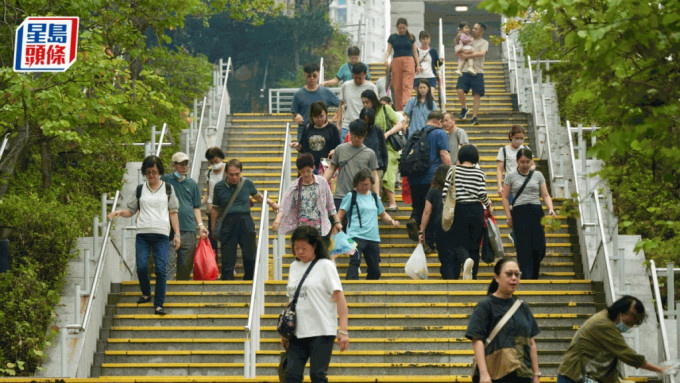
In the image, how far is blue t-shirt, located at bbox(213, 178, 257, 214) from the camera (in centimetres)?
1742

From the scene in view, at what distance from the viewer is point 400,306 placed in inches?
650

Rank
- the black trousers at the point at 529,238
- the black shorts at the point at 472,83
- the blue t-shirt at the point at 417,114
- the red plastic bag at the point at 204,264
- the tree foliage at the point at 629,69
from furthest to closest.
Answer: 1. the black shorts at the point at 472,83
2. the blue t-shirt at the point at 417,114
3. the red plastic bag at the point at 204,264
4. the black trousers at the point at 529,238
5. the tree foliage at the point at 629,69

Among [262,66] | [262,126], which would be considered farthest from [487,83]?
[262,66]

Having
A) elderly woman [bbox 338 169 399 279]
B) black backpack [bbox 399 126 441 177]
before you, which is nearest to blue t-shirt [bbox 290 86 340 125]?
black backpack [bbox 399 126 441 177]

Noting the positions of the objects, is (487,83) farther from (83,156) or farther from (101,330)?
(101,330)

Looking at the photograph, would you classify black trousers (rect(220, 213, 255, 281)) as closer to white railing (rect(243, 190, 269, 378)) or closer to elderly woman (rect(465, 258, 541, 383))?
white railing (rect(243, 190, 269, 378))

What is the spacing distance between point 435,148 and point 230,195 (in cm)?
295

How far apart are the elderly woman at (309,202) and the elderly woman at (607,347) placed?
468cm

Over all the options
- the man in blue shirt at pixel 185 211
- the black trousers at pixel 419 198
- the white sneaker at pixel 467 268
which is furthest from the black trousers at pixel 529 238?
the man in blue shirt at pixel 185 211

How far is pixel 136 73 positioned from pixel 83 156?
454 cm

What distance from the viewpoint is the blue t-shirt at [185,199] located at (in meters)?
17.8

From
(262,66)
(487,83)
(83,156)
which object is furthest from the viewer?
(262,66)

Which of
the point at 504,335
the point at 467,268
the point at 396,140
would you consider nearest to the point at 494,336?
the point at 504,335

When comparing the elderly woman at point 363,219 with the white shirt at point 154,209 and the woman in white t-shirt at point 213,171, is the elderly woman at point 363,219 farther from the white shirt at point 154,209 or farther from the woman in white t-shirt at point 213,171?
the woman in white t-shirt at point 213,171
